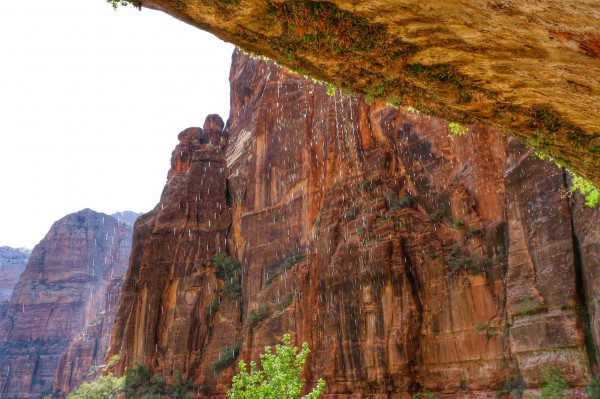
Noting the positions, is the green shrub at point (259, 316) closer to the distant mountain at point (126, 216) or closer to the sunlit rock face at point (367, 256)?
A: the sunlit rock face at point (367, 256)

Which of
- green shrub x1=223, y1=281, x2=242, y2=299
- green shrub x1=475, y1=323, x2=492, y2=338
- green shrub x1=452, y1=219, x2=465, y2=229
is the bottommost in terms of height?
green shrub x1=475, y1=323, x2=492, y2=338

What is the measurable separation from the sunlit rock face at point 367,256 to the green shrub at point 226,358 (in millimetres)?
398

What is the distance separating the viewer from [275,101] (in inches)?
1684

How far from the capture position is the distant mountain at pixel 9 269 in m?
136

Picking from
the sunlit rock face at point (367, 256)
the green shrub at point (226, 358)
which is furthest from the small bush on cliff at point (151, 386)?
the green shrub at point (226, 358)

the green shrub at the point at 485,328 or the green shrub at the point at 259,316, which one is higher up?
the green shrub at the point at 259,316

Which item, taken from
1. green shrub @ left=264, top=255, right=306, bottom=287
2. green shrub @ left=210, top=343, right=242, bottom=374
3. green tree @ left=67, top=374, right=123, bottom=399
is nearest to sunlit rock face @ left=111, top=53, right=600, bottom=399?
green shrub @ left=264, top=255, right=306, bottom=287

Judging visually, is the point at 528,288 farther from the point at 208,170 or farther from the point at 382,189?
the point at 208,170

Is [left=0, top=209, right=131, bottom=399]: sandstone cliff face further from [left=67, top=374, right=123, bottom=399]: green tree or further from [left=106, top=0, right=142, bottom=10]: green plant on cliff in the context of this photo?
[left=106, top=0, right=142, bottom=10]: green plant on cliff

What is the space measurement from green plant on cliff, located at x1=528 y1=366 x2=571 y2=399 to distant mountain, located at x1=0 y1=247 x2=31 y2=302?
149048 millimetres

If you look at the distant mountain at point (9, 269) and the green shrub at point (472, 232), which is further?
the distant mountain at point (9, 269)

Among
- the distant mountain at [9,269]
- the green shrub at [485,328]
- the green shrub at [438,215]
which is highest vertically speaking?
the distant mountain at [9,269]

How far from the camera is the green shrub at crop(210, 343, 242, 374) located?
36.7 metres

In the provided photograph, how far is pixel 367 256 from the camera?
28516 millimetres
